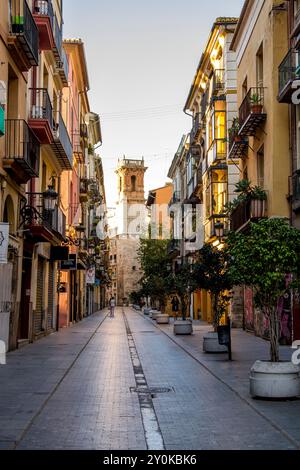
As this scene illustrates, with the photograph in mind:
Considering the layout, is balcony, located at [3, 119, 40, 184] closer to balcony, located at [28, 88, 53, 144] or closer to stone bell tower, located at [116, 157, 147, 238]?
balcony, located at [28, 88, 53, 144]

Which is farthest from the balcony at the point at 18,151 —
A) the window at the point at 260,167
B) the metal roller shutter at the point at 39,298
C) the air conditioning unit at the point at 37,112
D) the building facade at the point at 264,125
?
the window at the point at 260,167

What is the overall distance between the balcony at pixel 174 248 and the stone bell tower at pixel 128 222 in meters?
63.2

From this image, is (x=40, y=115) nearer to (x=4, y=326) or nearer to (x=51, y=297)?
(x=4, y=326)

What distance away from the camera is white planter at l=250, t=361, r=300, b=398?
10.2 m

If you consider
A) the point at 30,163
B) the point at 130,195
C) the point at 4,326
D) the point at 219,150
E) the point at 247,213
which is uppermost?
the point at 130,195

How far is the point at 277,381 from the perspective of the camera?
10188 mm

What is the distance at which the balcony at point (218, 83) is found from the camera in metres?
33.5

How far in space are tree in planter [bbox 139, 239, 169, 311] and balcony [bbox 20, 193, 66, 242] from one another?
27.6m

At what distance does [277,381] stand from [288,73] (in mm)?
12180

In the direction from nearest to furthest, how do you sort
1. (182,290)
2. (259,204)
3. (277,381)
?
1. (277,381)
2. (259,204)
3. (182,290)

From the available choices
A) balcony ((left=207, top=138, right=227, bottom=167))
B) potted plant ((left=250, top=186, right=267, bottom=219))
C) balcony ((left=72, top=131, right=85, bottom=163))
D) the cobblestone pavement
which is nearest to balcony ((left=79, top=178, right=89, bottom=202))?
balcony ((left=72, top=131, right=85, bottom=163))

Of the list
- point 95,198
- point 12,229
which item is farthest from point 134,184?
point 12,229

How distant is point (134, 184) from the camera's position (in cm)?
12256

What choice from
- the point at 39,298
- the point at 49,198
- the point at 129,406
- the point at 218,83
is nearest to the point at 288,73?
the point at 49,198
